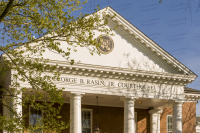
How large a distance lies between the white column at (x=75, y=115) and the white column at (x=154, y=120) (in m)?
9.22

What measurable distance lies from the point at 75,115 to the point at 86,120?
5900 millimetres

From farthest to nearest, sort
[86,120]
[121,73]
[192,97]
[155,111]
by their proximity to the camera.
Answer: [155,111], [192,97], [86,120], [121,73]

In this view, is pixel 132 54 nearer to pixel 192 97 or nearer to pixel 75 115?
pixel 75 115

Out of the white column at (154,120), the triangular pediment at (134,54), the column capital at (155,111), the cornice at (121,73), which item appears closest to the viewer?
the cornice at (121,73)

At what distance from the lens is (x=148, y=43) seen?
23.2 meters

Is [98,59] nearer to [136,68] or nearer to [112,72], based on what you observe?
[112,72]

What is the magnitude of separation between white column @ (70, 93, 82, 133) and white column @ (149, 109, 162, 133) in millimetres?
9224

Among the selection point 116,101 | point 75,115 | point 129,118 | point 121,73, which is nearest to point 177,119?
point 129,118

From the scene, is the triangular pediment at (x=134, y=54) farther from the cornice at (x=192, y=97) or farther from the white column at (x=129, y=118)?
the cornice at (x=192, y=97)

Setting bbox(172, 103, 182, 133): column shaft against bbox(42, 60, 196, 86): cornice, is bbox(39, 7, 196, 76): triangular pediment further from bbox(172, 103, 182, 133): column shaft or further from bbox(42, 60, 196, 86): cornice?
bbox(172, 103, 182, 133): column shaft

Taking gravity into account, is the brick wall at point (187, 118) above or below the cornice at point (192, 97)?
below

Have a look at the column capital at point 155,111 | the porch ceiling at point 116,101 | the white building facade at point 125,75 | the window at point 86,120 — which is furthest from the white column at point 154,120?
the window at point 86,120

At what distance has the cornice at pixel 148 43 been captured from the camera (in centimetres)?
2264

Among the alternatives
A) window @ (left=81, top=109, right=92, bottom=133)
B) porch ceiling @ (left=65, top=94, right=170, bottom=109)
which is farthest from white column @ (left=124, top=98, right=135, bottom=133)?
window @ (left=81, top=109, right=92, bottom=133)
